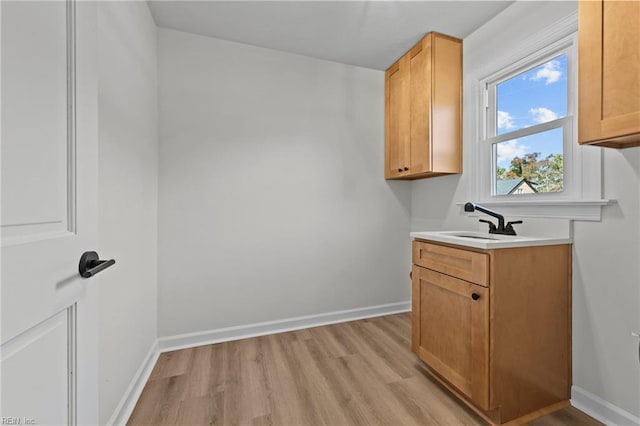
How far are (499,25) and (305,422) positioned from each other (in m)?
2.81

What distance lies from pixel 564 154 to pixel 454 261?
0.93m

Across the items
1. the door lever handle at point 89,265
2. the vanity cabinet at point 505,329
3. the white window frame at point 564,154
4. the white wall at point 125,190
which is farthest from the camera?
the white window frame at point 564,154

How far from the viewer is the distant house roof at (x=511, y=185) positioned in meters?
1.78

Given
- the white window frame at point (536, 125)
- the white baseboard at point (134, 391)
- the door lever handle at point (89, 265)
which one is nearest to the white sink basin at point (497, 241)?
the white window frame at point (536, 125)

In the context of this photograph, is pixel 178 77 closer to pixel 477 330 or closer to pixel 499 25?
pixel 499 25

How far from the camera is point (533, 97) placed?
177 cm

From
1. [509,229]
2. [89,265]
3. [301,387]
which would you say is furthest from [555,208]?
[89,265]

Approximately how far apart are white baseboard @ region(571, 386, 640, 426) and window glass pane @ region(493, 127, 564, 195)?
1.12 metres

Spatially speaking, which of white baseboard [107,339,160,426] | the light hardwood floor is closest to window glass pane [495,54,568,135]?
the light hardwood floor

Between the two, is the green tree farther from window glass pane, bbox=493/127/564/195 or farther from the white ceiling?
the white ceiling

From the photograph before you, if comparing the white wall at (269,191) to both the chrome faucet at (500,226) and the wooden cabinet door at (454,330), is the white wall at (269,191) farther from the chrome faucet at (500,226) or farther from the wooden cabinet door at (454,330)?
the chrome faucet at (500,226)

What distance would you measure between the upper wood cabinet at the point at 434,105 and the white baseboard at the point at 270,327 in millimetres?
1419

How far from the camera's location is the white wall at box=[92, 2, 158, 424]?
1.17m

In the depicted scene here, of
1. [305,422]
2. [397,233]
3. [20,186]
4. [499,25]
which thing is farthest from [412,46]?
[305,422]
